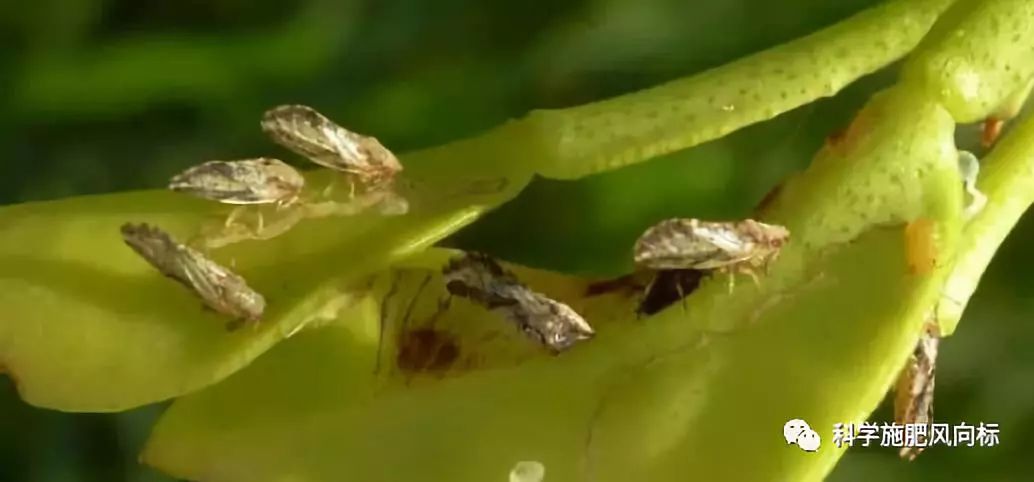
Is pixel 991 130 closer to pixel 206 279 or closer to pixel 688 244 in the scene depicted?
pixel 688 244

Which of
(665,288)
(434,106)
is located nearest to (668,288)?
(665,288)

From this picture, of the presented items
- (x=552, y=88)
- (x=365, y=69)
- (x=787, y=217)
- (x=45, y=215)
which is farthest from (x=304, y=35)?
(x=787, y=217)

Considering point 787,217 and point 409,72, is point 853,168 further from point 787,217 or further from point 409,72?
point 409,72

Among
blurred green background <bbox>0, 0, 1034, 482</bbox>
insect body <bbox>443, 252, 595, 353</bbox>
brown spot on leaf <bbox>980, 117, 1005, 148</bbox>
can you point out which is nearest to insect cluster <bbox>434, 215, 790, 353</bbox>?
insect body <bbox>443, 252, 595, 353</bbox>

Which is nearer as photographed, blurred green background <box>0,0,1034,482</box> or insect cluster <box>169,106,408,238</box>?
insect cluster <box>169,106,408,238</box>

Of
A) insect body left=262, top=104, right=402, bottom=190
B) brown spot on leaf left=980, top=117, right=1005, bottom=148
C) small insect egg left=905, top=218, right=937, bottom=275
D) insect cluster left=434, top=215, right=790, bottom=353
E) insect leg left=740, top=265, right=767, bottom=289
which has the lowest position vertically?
insect body left=262, top=104, right=402, bottom=190

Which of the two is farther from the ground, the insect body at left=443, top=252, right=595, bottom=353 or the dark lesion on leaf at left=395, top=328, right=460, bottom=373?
the insect body at left=443, top=252, right=595, bottom=353

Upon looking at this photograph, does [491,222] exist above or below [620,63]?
below

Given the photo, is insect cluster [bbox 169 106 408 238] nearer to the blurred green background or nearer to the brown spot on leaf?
the brown spot on leaf
